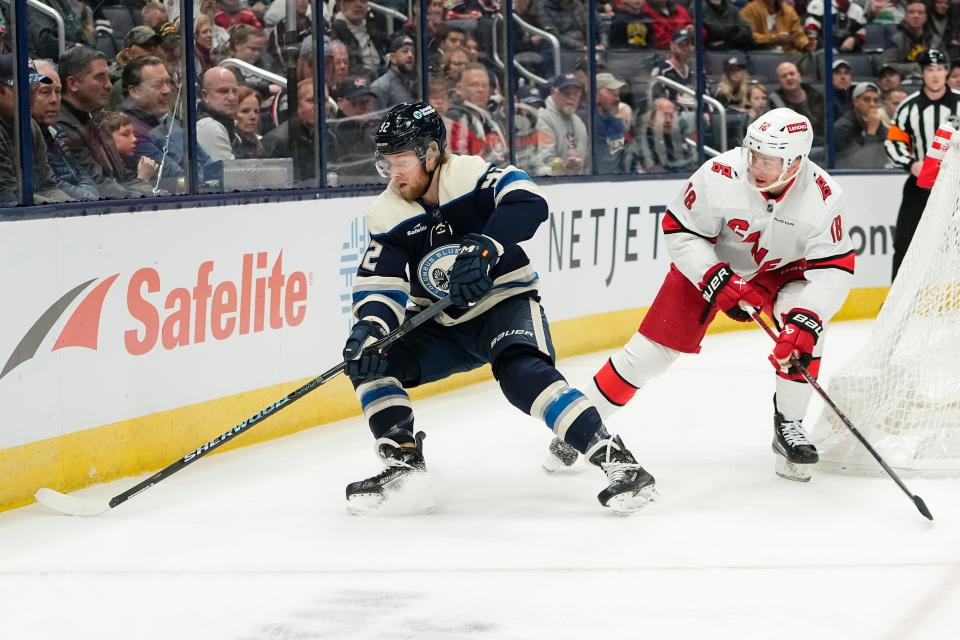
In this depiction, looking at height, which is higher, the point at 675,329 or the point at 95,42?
the point at 95,42

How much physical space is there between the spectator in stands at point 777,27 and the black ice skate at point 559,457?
4380 mm

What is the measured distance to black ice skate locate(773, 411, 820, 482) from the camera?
3.70 m

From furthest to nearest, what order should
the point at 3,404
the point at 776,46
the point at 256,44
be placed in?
the point at 776,46 < the point at 256,44 < the point at 3,404

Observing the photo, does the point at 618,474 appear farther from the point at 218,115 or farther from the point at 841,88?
the point at 841,88

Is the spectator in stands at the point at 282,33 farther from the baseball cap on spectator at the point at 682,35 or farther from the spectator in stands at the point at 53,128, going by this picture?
the baseball cap on spectator at the point at 682,35

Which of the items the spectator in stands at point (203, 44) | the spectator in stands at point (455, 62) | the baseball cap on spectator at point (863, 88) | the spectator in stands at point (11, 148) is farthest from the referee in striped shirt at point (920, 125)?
the spectator in stands at point (11, 148)

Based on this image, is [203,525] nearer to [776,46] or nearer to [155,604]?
[155,604]

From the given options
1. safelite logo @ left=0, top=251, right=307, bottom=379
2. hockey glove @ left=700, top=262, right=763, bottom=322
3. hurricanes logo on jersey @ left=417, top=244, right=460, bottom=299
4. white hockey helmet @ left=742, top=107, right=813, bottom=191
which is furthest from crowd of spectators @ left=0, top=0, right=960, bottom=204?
white hockey helmet @ left=742, top=107, right=813, bottom=191

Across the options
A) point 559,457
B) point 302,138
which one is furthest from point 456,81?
point 559,457

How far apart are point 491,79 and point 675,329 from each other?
2574 millimetres

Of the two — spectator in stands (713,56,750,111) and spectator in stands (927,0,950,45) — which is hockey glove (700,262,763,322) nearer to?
spectator in stands (713,56,750,111)

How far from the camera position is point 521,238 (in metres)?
3.38

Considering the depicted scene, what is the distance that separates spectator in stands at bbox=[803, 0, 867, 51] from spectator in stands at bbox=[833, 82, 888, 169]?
0.83 feet

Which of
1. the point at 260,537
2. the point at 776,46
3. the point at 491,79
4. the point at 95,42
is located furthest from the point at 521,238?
→ the point at 776,46
